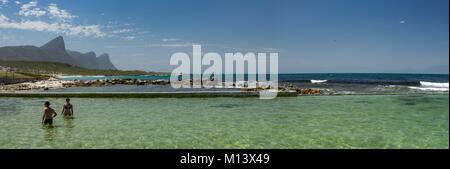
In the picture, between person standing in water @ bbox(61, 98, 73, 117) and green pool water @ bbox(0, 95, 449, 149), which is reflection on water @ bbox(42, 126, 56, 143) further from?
person standing in water @ bbox(61, 98, 73, 117)

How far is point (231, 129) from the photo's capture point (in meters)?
16.2

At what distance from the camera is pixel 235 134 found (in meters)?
15.0

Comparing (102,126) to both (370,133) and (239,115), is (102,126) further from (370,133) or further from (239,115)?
(370,133)

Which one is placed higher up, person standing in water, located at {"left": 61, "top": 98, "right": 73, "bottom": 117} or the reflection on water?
person standing in water, located at {"left": 61, "top": 98, "right": 73, "bottom": 117}

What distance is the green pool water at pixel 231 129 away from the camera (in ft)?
43.7

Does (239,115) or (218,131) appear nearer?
(218,131)

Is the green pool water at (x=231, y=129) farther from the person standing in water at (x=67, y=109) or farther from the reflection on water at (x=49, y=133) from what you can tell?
the person standing in water at (x=67, y=109)

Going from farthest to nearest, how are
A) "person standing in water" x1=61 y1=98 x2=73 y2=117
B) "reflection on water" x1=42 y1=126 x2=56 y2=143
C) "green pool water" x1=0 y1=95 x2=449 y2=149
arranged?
"person standing in water" x1=61 y1=98 x2=73 y2=117 → "reflection on water" x1=42 y1=126 x2=56 y2=143 → "green pool water" x1=0 y1=95 x2=449 y2=149

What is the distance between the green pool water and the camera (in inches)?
524

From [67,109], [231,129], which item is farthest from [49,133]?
[231,129]

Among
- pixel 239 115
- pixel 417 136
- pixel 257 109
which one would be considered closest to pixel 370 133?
pixel 417 136

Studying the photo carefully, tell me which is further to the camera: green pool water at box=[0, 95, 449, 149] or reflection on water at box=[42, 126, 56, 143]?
reflection on water at box=[42, 126, 56, 143]

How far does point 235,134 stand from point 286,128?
9.45 ft

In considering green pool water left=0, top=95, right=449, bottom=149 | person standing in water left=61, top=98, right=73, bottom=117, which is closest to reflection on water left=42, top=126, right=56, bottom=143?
green pool water left=0, top=95, right=449, bottom=149
